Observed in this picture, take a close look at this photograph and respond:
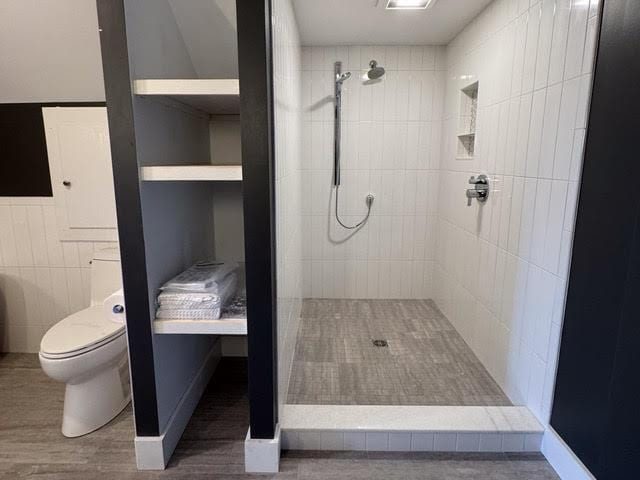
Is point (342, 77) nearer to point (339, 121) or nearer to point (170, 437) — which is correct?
point (339, 121)

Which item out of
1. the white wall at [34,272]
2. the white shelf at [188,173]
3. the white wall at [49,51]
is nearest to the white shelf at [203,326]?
the white shelf at [188,173]

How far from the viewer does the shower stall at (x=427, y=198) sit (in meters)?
1.74

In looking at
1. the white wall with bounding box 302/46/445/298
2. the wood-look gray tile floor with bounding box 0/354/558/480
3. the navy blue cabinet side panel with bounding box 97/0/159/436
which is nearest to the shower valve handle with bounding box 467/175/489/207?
the white wall with bounding box 302/46/445/298

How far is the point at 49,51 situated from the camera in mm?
2109

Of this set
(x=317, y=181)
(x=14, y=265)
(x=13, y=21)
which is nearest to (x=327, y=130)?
(x=317, y=181)

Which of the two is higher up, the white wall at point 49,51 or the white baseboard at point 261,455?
the white wall at point 49,51

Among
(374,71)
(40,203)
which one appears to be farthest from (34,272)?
(374,71)

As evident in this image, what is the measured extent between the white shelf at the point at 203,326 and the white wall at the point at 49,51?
58.7 inches

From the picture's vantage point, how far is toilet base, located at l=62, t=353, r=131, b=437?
6.27ft

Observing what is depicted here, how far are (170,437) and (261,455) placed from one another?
0.42 meters

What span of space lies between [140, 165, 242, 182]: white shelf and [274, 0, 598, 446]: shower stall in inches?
7.8

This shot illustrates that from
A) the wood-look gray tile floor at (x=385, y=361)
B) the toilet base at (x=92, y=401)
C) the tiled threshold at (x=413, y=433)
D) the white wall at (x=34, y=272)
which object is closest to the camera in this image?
the tiled threshold at (x=413, y=433)

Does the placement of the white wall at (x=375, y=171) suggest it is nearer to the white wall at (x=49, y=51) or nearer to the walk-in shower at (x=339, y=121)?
the walk-in shower at (x=339, y=121)

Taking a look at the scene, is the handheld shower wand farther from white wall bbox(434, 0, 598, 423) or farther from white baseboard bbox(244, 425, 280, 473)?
white baseboard bbox(244, 425, 280, 473)
